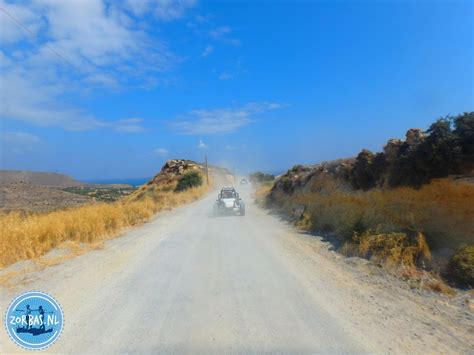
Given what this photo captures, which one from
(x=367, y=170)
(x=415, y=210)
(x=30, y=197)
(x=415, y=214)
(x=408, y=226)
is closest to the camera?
(x=408, y=226)

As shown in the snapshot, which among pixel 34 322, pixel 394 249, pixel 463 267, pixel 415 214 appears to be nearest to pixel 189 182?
pixel 415 214

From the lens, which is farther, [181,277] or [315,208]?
[315,208]

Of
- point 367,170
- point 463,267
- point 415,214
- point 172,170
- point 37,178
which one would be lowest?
point 463,267

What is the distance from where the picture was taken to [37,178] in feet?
175

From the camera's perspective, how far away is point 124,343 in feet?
13.3

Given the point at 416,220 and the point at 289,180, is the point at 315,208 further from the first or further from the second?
the point at 289,180

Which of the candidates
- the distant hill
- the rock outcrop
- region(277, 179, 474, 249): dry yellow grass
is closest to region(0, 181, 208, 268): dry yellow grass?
region(277, 179, 474, 249): dry yellow grass

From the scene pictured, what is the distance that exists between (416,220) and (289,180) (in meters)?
19.6

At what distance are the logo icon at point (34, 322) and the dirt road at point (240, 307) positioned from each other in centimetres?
12

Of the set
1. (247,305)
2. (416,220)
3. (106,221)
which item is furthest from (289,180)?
(247,305)

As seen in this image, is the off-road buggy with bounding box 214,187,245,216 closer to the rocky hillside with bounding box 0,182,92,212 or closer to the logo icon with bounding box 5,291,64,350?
the rocky hillside with bounding box 0,182,92,212

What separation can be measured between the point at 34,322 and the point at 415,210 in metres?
9.69

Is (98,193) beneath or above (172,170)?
beneath

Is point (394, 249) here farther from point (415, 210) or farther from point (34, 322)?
point (34, 322)
